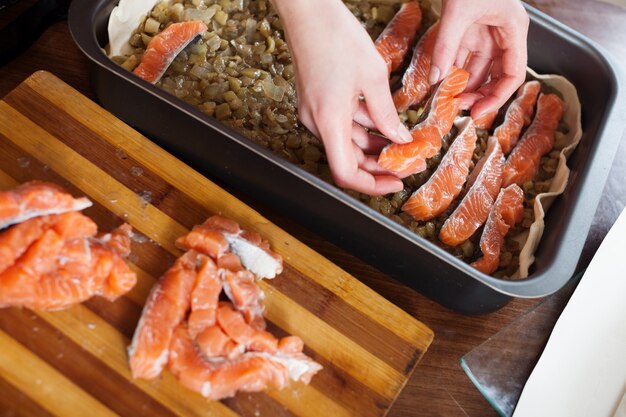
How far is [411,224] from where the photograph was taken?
2.14 m

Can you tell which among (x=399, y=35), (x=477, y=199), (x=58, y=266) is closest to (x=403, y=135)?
(x=477, y=199)

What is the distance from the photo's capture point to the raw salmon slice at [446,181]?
2104mm

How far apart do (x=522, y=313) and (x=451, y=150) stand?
563mm

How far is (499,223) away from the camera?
6.98 ft

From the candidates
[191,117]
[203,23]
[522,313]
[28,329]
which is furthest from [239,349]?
[203,23]

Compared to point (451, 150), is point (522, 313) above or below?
below

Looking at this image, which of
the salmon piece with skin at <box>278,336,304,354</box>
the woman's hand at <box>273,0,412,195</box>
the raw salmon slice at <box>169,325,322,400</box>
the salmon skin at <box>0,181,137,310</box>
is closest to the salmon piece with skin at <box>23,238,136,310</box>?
the salmon skin at <box>0,181,137,310</box>

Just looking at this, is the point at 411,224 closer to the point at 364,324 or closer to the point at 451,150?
the point at 451,150

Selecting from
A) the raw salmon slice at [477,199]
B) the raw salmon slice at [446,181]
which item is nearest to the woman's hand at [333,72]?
the raw salmon slice at [446,181]

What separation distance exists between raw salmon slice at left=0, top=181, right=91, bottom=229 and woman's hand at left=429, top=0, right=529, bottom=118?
48.4 inches

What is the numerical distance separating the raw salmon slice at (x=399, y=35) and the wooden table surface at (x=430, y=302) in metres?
0.73

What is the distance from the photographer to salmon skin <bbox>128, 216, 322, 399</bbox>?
1.67m

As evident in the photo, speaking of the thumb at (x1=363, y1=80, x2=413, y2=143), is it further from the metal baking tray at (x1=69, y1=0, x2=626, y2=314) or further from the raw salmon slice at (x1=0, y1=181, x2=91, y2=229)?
the raw salmon slice at (x1=0, y1=181, x2=91, y2=229)

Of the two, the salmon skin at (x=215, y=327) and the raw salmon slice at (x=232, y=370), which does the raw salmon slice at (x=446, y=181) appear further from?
the raw salmon slice at (x=232, y=370)
